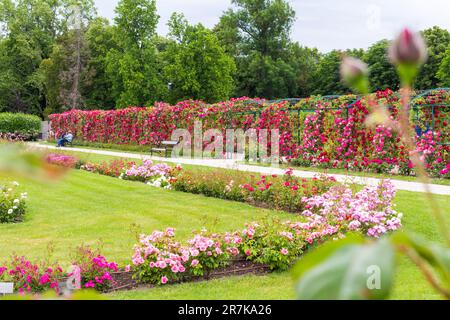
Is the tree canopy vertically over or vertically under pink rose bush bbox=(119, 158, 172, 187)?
over

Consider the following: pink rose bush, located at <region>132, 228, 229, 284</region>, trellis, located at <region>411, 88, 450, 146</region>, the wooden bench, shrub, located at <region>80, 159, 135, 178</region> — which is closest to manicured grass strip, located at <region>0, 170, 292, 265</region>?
pink rose bush, located at <region>132, 228, 229, 284</region>

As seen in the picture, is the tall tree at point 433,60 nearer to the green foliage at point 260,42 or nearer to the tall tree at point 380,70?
the tall tree at point 380,70

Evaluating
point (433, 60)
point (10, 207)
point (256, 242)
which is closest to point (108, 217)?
point (10, 207)

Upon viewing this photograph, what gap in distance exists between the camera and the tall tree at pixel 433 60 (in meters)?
36.4

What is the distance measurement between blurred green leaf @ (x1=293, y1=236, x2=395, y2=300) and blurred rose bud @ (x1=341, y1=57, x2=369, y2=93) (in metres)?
0.15

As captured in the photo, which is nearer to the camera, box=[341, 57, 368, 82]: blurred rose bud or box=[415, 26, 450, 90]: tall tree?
box=[341, 57, 368, 82]: blurred rose bud

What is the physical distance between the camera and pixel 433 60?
3666 cm

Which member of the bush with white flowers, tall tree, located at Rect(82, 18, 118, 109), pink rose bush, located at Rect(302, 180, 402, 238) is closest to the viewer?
pink rose bush, located at Rect(302, 180, 402, 238)

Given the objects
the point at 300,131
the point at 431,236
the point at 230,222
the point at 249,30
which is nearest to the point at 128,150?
the point at 300,131

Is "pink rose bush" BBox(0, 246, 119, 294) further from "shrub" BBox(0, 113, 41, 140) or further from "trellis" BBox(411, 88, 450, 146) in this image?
"shrub" BBox(0, 113, 41, 140)

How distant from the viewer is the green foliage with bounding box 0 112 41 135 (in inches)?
1372

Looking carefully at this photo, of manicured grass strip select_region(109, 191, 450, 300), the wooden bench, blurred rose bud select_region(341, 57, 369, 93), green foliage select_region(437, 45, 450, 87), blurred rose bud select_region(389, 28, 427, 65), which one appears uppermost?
green foliage select_region(437, 45, 450, 87)

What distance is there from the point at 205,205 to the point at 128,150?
608 inches

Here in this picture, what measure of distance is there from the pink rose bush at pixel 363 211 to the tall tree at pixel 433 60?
3201 centimetres
